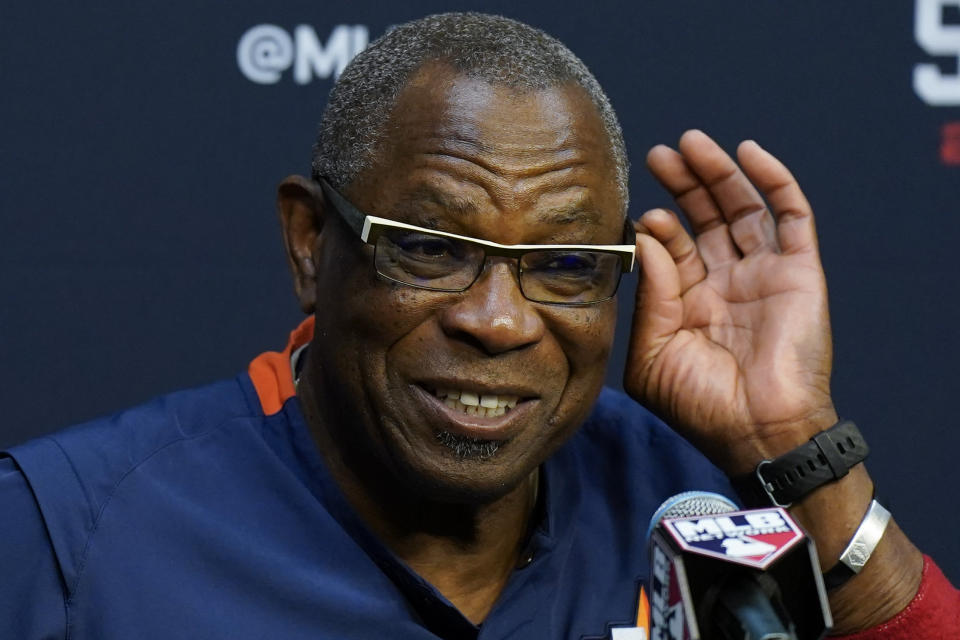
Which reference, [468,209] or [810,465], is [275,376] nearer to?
[468,209]

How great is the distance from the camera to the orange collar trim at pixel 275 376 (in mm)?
1905

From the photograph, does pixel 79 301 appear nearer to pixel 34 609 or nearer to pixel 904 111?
pixel 34 609

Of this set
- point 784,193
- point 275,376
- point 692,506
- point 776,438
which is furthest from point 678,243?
point 275,376

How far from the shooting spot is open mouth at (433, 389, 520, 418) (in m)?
1.67

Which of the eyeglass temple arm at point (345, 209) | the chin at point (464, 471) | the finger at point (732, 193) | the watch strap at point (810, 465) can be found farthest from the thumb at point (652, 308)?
the eyeglass temple arm at point (345, 209)

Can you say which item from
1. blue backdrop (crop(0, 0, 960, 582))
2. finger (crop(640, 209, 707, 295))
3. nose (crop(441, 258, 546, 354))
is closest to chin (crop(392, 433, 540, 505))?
nose (crop(441, 258, 546, 354))

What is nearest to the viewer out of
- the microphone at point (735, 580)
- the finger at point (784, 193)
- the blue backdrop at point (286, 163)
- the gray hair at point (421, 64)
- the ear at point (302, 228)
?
the microphone at point (735, 580)

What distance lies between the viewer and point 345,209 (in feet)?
5.69

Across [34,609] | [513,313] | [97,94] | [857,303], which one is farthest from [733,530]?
[97,94]

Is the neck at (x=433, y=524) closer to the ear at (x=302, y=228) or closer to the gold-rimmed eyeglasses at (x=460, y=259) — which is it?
the ear at (x=302, y=228)

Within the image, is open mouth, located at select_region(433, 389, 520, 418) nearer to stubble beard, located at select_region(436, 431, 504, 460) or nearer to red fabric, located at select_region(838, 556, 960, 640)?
stubble beard, located at select_region(436, 431, 504, 460)

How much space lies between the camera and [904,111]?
8.40 feet

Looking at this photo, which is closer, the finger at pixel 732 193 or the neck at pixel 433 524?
the neck at pixel 433 524

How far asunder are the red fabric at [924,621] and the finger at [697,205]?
571 mm
